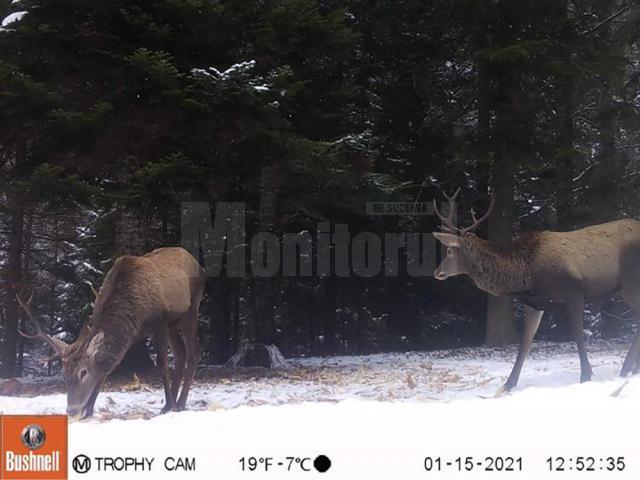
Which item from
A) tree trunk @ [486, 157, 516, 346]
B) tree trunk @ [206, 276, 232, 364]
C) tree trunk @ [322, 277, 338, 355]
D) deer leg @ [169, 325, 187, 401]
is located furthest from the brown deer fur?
tree trunk @ [322, 277, 338, 355]

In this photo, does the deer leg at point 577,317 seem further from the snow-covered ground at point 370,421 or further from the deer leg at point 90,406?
the deer leg at point 90,406

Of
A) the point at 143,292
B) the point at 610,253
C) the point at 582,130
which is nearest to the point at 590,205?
the point at 582,130

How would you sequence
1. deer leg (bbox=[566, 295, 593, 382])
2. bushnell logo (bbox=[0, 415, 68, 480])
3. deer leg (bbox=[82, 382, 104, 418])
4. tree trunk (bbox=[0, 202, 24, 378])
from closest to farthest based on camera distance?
1. bushnell logo (bbox=[0, 415, 68, 480])
2. deer leg (bbox=[82, 382, 104, 418])
3. deer leg (bbox=[566, 295, 593, 382])
4. tree trunk (bbox=[0, 202, 24, 378])

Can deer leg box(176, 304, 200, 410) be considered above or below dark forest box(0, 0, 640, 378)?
below

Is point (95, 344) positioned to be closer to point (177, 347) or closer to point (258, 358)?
point (177, 347)

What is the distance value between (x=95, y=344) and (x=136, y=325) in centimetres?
50

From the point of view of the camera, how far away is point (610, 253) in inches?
325

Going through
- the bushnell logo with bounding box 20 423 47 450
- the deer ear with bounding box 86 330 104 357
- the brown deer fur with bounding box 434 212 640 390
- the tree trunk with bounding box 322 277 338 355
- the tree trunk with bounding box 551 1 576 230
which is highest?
the tree trunk with bounding box 551 1 576 230

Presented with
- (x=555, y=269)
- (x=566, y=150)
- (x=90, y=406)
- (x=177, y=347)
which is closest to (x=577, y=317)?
(x=555, y=269)

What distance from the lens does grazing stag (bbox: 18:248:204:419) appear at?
6.05m

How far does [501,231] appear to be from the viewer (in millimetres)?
11492

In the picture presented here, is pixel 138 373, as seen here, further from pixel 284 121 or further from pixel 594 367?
pixel 594 367

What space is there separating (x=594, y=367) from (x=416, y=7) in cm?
746

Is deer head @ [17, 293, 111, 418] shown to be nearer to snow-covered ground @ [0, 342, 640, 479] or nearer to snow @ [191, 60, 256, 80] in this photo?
snow-covered ground @ [0, 342, 640, 479]
